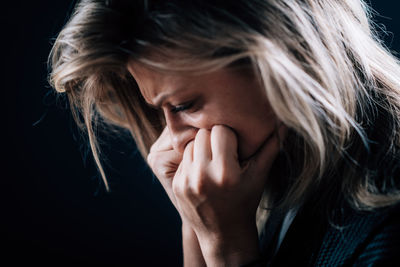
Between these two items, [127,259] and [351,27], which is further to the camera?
[127,259]

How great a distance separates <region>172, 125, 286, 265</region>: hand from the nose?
39 millimetres

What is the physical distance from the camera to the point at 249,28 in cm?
65

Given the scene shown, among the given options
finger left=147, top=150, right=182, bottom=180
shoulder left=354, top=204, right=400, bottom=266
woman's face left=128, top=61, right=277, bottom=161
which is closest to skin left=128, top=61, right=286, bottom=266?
woman's face left=128, top=61, right=277, bottom=161

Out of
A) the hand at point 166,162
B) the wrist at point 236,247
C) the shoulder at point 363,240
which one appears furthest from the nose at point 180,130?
the shoulder at point 363,240

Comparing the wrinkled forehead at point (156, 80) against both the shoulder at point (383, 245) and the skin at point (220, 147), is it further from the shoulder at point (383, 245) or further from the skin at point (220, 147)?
the shoulder at point (383, 245)

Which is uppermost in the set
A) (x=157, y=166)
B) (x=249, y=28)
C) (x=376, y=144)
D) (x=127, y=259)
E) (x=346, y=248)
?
(x=249, y=28)

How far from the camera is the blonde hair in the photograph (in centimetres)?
66

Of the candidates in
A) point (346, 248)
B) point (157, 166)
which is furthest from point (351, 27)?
point (157, 166)

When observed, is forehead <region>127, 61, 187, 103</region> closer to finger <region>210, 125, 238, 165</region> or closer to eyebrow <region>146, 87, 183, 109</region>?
eyebrow <region>146, 87, 183, 109</region>

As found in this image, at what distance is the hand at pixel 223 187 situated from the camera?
79 cm

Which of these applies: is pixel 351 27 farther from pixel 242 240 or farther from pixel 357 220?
pixel 242 240

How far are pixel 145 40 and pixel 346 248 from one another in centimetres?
59

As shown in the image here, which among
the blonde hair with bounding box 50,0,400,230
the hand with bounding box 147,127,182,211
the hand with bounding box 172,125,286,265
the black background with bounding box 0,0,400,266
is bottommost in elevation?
the black background with bounding box 0,0,400,266

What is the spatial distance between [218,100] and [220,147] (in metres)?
0.11
